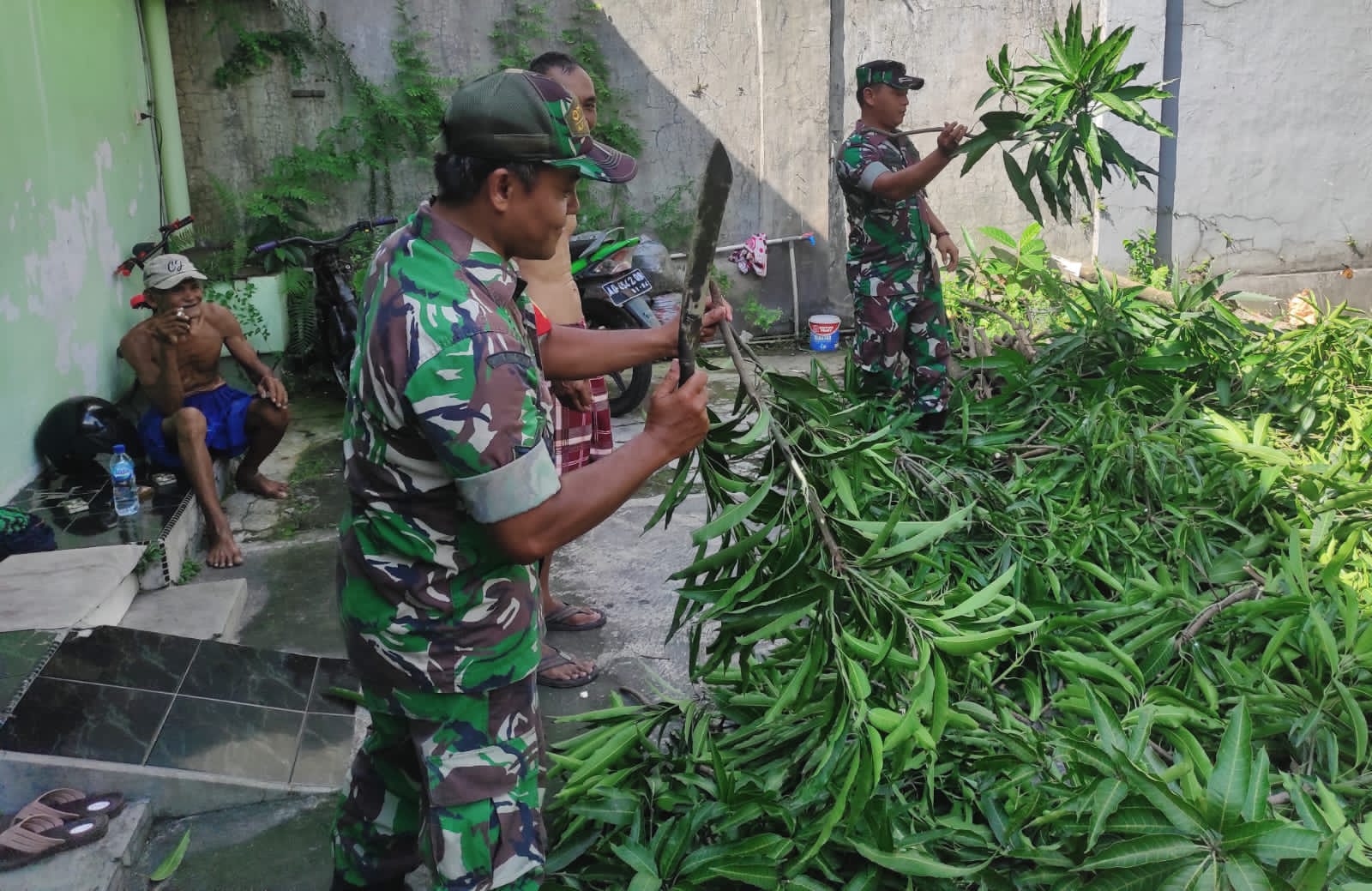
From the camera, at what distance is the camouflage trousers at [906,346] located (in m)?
4.88

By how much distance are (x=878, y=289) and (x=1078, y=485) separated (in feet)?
5.47

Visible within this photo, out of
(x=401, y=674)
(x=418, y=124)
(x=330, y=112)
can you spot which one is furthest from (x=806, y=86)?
(x=401, y=674)

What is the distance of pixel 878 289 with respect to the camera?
16.0 feet

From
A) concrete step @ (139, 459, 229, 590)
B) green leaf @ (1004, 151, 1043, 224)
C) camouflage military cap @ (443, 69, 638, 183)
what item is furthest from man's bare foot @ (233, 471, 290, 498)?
camouflage military cap @ (443, 69, 638, 183)

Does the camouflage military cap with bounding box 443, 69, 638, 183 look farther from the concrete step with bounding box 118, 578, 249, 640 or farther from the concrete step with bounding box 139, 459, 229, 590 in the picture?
the concrete step with bounding box 139, 459, 229, 590

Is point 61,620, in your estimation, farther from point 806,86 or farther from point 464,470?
point 806,86

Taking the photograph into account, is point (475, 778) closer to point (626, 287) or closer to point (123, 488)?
point (123, 488)

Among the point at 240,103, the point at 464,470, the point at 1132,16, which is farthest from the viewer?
the point at 1132,16

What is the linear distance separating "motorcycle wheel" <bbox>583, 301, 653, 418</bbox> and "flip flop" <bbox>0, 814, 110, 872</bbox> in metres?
3.95

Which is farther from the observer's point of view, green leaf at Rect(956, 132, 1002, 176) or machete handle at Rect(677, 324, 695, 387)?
green leaf at Rect(956, 132, 1002, 176)

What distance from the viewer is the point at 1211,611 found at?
9.07 feet

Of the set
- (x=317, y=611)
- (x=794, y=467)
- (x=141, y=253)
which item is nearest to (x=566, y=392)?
(x=794, y=467)

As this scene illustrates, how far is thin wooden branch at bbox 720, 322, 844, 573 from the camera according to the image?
209 cm

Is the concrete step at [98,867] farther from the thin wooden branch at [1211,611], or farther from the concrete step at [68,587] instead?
the thin wooden branch at [1211,611]
